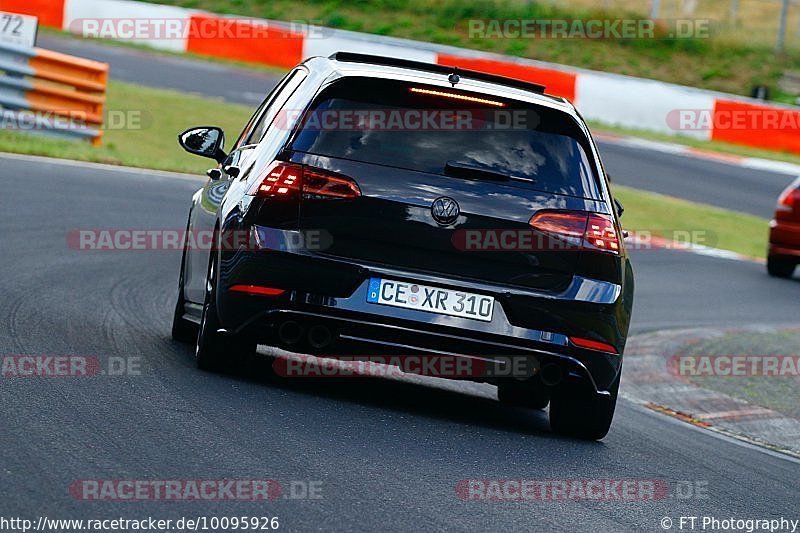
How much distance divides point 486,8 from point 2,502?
40.5m

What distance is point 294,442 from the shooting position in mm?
6723

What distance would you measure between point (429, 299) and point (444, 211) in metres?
0.40

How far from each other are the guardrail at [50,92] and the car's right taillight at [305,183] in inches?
534

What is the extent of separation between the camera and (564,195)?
7.64m

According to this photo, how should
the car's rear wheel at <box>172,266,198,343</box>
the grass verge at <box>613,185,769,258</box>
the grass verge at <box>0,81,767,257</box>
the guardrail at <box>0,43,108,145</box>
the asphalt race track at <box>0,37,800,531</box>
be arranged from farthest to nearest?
the grass verge at <box>613,185,769,258</box> → the guardrail at <box>0,43,108,145</box> → the grass verge at <box>0,81,767,257</box> → the car's rear wheel at <box>172,266,198,343</box> → the asphalt race track at <box>0,37,800,531</box>

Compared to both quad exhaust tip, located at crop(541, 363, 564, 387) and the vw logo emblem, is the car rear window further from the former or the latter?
quad exhaust tip, located at crop(541, 363, 564, 387)

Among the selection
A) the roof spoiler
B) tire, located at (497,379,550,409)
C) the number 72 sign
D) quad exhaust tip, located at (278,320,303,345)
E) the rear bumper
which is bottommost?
tire, located at (497,379,550,409)

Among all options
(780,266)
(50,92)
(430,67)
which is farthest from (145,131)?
(430,67)

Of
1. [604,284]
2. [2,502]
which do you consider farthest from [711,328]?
[2,502]

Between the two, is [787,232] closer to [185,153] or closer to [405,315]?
[185,153]

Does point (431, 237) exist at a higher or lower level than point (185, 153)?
higher

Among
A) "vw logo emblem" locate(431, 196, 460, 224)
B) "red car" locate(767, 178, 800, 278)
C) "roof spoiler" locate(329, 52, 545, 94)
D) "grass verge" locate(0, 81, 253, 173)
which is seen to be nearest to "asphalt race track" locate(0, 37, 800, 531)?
"vw logo emblem" locate(431, 196, 460, 224)

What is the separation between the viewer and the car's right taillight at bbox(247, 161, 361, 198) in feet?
24.5

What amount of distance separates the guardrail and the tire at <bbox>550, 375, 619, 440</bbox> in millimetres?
13628
